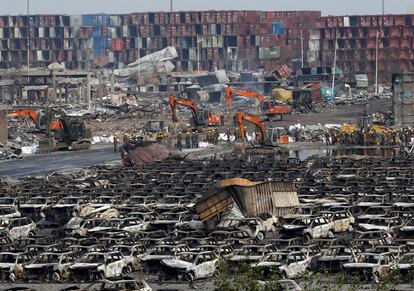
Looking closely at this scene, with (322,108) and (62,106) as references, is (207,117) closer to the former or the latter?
(322,108)

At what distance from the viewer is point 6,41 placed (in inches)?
7830

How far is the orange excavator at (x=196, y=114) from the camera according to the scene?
96875mm

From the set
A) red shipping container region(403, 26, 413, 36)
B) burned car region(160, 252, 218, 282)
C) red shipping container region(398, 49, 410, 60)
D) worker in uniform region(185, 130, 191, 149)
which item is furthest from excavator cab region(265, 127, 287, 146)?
red shipping container region(403, 26, 413, 36)

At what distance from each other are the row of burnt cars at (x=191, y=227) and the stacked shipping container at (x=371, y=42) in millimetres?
110252

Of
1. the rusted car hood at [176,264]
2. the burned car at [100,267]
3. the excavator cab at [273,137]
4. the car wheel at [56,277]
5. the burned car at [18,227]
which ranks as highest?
the rusted car hood at [176,264]

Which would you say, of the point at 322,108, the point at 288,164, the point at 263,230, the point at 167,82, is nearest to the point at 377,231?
the point at 263,230

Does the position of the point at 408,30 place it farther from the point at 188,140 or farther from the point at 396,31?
the point at 188,140

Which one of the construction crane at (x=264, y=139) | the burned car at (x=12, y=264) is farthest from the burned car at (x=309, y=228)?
the construction crane at (x=264, y=139)

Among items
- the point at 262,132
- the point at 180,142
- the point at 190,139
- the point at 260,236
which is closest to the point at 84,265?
the point at 260,236

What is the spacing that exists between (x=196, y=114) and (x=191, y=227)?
169ft

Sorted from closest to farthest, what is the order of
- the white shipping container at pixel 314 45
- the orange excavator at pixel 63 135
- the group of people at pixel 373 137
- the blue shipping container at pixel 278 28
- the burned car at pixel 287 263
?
the burned car at pixel 287 263 → the group of people at pixel 373 137 → the orange excavator at pixel 63 135 → the white shipping container at pixel 314 45 → the blue shipping container at pixel 278 28

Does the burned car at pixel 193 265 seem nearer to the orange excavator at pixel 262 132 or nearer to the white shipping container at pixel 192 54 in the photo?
the orange excavator at pixel 262 132

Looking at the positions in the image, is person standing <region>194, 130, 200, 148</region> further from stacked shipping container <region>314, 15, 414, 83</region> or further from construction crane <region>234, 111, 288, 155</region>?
stacked shipping container <region>314, 15, 414, 83</region>

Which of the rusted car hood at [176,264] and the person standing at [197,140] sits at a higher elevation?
the rusted car hood at [176,264]
